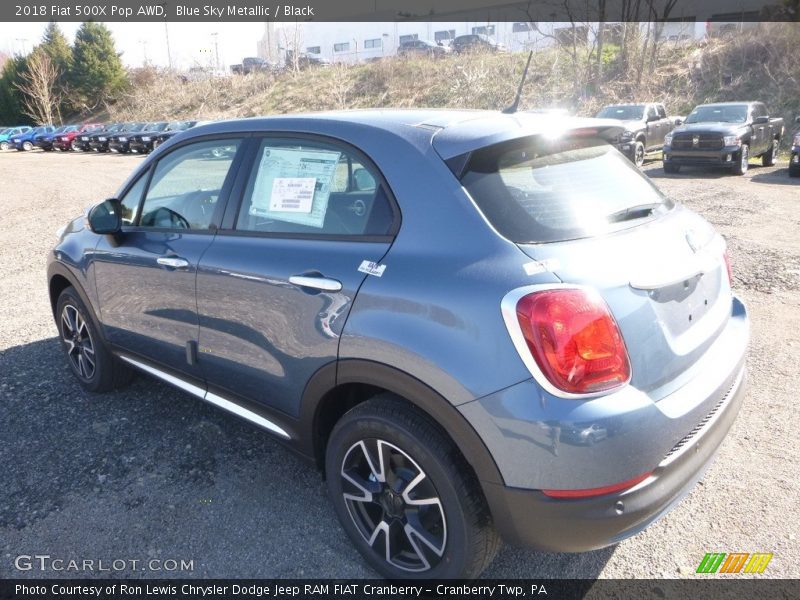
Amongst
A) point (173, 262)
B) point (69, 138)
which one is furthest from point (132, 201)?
point (69, 138)

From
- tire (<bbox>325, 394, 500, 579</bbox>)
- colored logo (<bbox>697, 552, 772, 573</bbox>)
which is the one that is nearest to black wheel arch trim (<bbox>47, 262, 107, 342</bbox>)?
tire (<bbox>325, 394, 500, 579</bbox>)

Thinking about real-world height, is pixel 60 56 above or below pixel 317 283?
above

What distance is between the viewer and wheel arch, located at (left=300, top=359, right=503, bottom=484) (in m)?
2.06

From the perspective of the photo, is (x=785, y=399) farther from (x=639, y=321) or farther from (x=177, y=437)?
(x=177, y=437)

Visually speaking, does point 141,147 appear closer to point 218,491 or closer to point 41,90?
point 41,90

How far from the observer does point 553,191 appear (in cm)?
238

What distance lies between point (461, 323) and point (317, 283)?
0.69 meters

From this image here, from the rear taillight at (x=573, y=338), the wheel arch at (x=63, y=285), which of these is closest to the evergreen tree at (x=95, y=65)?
the wheel arch at (x=63, y=285)

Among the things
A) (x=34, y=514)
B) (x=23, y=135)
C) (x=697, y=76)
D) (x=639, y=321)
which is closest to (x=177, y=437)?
(x=34, y=514)

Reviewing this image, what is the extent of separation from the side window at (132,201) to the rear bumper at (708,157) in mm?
14663

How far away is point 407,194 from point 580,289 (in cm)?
76

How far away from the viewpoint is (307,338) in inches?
99.3

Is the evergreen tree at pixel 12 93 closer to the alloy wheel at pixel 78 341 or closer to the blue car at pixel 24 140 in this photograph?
the blue car at pixel 24 140

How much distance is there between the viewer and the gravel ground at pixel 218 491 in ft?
8.58
